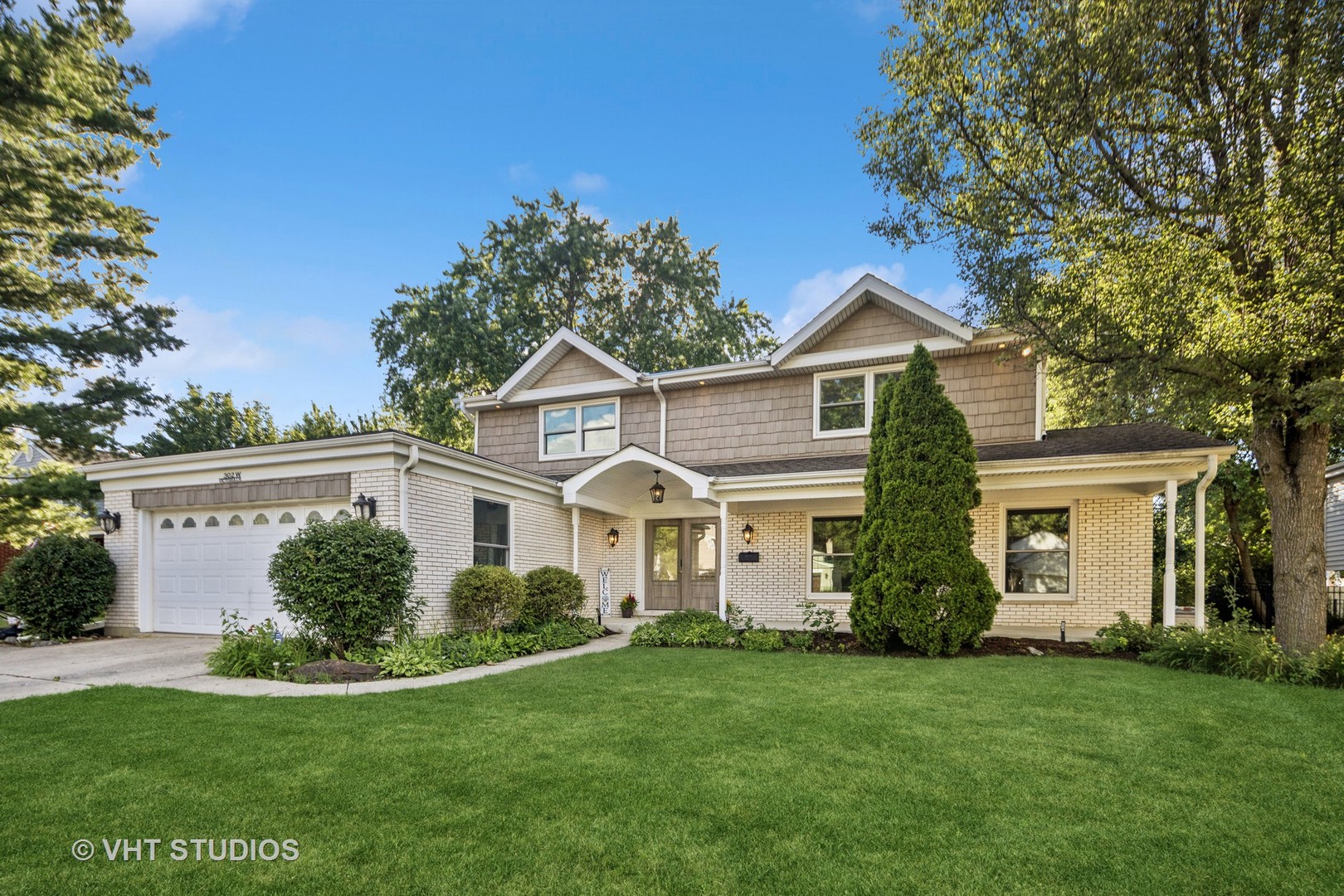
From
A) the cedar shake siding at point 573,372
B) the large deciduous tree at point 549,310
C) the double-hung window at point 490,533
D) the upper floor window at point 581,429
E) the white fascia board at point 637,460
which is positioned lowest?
the double-hung window at point 490,533

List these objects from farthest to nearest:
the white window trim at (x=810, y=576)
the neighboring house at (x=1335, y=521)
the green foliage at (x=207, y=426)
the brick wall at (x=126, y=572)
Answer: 1. the green foliage at (x=207, y=426)
2. the neighboring house at (x=1335, y=521)
3. the white window trim at (x=810, y=576)
4. the brick wall at (x=126, y=572)

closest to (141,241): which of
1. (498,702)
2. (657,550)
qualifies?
(657,550)

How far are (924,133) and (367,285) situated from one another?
1996 cm

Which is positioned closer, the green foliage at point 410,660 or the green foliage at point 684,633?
the green foliage at point 410,660

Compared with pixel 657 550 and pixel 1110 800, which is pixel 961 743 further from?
pixel 657 550

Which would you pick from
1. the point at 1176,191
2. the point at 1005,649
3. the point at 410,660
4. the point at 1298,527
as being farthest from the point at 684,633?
the point at 1176,191

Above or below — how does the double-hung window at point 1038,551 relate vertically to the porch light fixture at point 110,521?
below

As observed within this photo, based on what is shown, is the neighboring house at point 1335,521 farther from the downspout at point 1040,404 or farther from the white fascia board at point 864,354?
the white fascia board at point 864,354

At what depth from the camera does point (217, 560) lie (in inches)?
420

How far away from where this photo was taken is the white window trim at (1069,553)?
36.1 ft

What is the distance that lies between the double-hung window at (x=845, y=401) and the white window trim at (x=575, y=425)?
14.1 feet

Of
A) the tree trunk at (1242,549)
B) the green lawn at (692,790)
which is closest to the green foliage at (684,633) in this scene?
the green lawn at (692,790)

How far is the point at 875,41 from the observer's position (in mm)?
9891

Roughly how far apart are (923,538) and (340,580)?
7.52 m
